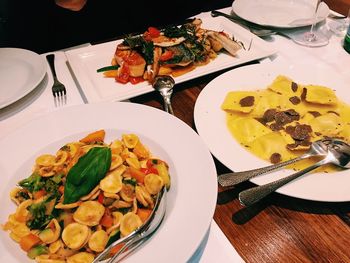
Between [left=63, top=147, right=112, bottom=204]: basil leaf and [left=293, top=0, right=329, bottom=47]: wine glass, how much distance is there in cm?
152

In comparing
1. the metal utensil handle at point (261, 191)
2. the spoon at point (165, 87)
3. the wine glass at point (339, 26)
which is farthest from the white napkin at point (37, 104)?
the wine glass at point (339, 26)

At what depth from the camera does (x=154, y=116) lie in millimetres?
1203

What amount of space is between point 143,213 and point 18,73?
1.11 meters

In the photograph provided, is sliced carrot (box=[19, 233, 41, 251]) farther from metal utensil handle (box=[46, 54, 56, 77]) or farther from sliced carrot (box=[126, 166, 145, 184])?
metal utensil handle (box=[46, 54, 56, 77])

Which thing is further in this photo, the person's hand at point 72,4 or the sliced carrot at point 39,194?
the person's hand at point 72,4

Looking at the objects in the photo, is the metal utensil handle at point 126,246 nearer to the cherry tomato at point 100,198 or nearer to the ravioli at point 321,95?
Answer: the cherry tomato at point 100,198

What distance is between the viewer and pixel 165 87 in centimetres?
145

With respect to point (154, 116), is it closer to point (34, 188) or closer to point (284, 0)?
point (34, 188)

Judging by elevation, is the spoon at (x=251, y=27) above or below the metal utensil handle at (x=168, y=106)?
above

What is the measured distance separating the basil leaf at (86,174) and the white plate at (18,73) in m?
0.65

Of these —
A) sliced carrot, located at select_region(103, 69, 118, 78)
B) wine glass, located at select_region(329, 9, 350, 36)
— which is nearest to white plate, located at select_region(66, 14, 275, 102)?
sliced carrot, located at select_region(103, 69, 118, 78)

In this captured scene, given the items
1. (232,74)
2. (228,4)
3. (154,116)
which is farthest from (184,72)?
(228,4)

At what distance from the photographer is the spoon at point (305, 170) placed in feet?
3.10

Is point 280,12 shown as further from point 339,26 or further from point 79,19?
point 79,19
